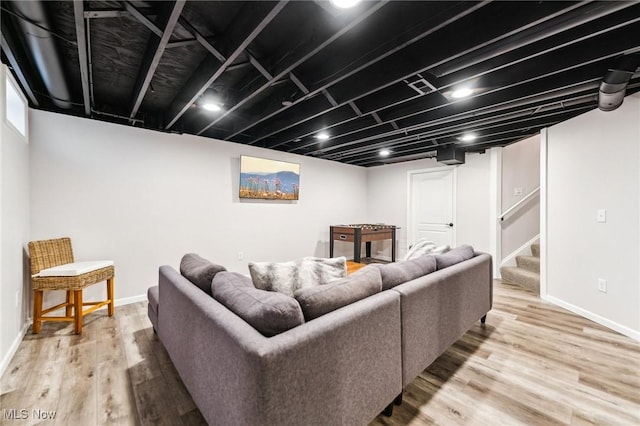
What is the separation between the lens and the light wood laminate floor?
151 cm

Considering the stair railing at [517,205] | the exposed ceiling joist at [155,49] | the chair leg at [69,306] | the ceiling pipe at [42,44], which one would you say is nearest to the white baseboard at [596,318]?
the stair railing at [517,205]

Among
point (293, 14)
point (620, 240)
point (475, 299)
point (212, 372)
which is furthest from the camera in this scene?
point (620, 240)

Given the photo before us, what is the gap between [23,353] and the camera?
2.11 m

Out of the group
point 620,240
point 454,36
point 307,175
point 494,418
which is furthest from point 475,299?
point 307,175

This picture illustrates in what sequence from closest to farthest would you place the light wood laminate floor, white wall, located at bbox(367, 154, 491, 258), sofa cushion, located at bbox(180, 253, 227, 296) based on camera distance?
1. the light wood laminate floor
2. sofa cushion, located at bbox(180, 253, 227, 296)
3. white wall, located at bbox(367, 154, 491, 258)

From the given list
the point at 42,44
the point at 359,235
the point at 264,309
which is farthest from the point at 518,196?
the point at 42,44

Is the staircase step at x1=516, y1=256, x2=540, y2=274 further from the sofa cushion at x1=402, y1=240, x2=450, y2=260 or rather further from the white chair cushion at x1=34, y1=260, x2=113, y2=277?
the white chair cushion at x1=34, y1=260, x2=113, y2=277

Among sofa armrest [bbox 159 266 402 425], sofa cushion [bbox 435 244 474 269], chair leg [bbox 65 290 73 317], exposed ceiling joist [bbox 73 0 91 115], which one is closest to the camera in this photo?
sofa armrest [bbox 159 266 402 425]

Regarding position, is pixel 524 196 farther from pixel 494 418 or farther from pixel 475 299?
pixel 494 418

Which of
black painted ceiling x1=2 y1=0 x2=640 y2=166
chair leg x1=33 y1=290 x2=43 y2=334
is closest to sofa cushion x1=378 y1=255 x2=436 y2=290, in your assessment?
black painted ceiling x1=2 y1=0 x2=640 y2=166

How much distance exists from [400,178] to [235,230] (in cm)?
367

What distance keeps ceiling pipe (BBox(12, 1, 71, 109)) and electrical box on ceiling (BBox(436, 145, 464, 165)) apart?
480cm

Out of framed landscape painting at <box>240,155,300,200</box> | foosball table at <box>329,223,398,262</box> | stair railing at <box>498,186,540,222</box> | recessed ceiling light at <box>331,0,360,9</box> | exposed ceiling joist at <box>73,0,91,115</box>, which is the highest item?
exposed ceiling joist at <box>73,0,91,115</box>

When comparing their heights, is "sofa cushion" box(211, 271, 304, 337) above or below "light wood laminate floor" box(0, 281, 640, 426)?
above
